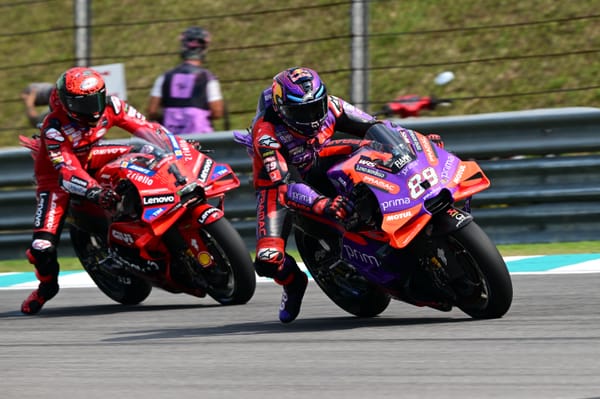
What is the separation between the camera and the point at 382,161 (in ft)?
18.9

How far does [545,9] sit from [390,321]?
9.21m

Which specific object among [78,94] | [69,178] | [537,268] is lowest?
[537,268]

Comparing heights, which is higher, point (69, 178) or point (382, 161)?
point (382, 161)

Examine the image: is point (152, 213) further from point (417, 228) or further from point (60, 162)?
point (417, 228)

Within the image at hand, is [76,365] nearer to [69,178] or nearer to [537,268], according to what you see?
[69,178]

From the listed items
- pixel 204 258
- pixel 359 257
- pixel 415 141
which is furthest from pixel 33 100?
pixel 415 141

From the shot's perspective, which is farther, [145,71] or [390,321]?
[145,71]

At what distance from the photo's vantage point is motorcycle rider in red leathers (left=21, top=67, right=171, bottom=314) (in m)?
7.61

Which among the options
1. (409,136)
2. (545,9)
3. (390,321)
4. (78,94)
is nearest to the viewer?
(409,136)

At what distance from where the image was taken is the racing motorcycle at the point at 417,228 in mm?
5527

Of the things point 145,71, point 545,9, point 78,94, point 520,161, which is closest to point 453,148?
point 520,161

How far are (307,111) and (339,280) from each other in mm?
979

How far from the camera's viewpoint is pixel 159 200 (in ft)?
23.9

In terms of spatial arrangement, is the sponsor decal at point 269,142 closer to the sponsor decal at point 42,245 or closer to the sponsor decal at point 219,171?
the sponsor decal at point 219,171
